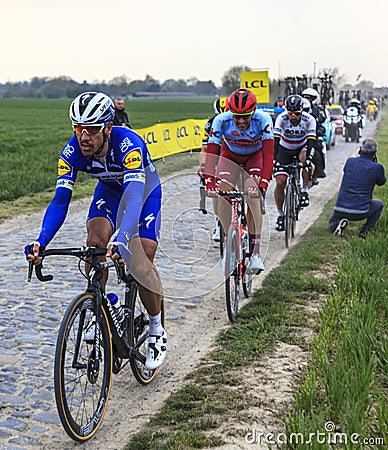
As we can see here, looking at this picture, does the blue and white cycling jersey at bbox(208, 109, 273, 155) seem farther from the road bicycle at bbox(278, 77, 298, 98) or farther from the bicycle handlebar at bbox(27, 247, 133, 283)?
the road bicycle at bbox(278, 77, 298, 98)

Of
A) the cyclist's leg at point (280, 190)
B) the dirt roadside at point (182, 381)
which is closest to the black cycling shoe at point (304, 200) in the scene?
A: the cyclist's leg at point (280, 190)

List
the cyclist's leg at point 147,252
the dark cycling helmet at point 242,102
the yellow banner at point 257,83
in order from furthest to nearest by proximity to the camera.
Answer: the yellow banner at point 257,83 → the dark cycling helmet at point 242,102 → the cyclist's leg at point 147,252

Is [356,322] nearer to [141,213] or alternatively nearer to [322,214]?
[141,213]

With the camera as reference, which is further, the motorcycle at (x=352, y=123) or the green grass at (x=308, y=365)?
the motorcycle at (x=352, y=123)

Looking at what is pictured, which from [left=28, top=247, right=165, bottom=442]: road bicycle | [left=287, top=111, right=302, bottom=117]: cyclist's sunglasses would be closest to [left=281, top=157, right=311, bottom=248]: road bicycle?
[left=287, top=111, right=302, bottom=117]: cyclist's sunglasses

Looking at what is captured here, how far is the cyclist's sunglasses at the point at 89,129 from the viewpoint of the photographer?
14.7ft

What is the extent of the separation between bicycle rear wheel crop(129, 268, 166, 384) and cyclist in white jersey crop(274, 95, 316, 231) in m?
5.24

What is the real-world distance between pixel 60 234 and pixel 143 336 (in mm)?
5756

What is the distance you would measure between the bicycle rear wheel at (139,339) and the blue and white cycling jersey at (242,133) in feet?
9.76

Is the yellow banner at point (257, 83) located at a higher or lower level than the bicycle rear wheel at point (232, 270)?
higher

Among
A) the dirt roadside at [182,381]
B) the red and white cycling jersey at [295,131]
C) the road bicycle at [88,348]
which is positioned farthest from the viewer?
the red and white cycling jersey at [295,131]

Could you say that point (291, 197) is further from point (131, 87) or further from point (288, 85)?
point (131, 87)

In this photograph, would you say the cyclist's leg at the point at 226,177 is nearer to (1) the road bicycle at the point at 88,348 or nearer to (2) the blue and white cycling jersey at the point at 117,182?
(2) the blue and white cycling jersey at the point at 117,182

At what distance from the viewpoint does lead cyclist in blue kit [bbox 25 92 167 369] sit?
14.6ft
